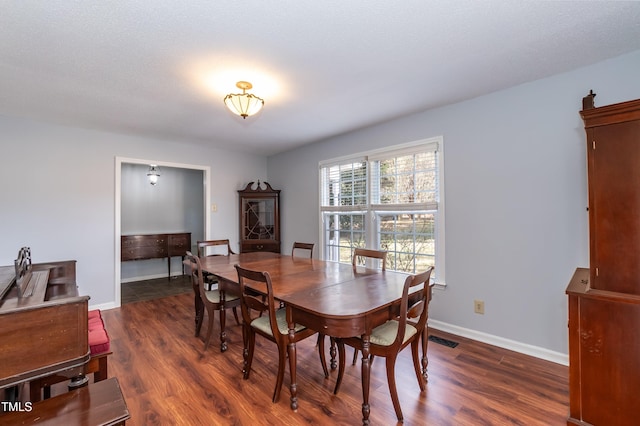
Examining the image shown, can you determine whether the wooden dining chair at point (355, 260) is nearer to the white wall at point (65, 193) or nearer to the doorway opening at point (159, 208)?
the white wall at point (65, 193)

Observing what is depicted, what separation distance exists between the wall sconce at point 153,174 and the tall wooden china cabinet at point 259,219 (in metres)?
1.81

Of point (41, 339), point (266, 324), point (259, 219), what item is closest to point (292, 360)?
point (266, 324)

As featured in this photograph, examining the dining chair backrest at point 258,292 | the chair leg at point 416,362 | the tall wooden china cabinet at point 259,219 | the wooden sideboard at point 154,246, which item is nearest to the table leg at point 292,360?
the dining chair backrest at point 258,292

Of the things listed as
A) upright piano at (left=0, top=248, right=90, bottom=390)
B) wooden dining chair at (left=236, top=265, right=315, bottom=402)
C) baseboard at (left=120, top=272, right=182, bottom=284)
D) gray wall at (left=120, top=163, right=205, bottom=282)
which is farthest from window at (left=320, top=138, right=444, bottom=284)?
baseboard at (left=120, top=272, right=182, bottom=284)

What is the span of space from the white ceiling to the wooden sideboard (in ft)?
8.79

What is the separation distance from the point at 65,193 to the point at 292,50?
11.8 feet

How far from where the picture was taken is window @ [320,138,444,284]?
10.5ft

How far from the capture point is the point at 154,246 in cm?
551

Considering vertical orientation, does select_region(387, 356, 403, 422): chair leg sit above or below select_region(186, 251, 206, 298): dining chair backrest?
below

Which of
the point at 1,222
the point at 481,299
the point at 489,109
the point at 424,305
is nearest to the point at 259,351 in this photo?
the point at 424,305

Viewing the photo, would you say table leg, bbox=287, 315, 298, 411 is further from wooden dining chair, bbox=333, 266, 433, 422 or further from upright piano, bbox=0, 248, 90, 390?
upright piano, bbox=0, 248, 90, 390

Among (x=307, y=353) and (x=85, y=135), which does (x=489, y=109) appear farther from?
(x=85, y=135)

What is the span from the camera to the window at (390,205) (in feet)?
10.5

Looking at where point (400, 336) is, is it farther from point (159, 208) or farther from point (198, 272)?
point (159, 208)
